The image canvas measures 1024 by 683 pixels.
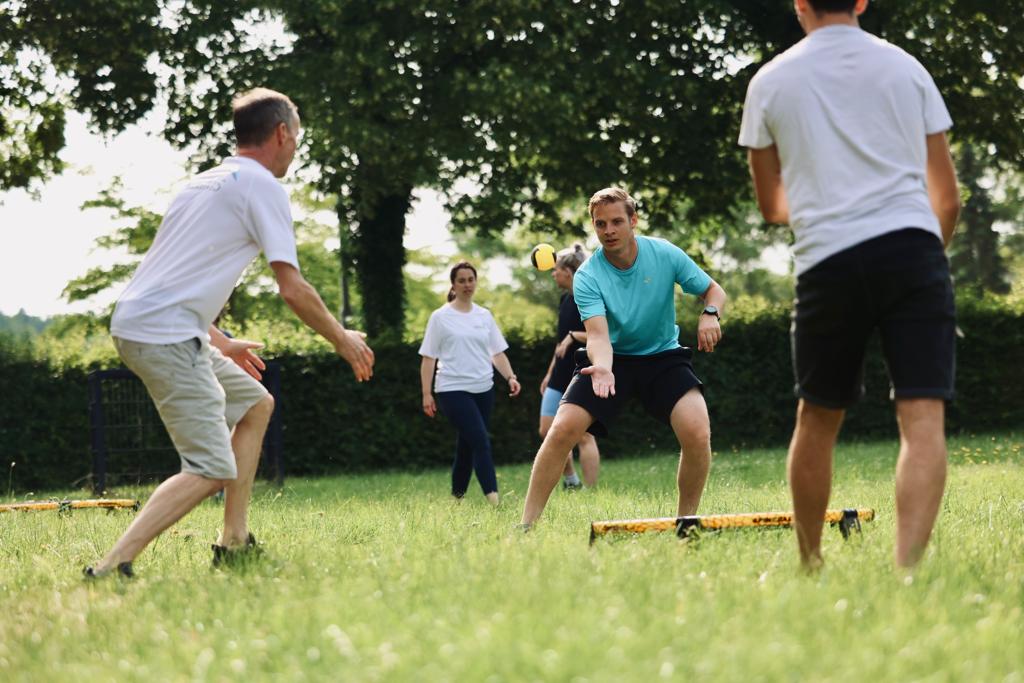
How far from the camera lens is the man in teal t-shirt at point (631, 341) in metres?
6.50

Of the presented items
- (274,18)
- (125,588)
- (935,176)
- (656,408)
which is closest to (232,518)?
(125,588)

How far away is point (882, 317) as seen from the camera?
13.9 feet

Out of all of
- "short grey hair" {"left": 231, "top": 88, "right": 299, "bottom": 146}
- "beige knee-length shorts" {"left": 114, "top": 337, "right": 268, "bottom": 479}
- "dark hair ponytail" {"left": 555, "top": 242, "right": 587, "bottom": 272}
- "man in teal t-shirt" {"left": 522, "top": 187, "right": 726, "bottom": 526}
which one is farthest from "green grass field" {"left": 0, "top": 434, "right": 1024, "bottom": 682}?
"dark hair ponytail" {"left": 555, "top": 242, "right": 587, "bottom": 272}

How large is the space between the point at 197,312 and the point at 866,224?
9.23 ft

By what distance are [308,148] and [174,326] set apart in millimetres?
15582

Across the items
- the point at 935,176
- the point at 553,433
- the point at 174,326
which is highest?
the point at 935,176

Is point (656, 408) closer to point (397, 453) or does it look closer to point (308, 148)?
point (397, 453)

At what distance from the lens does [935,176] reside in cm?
439

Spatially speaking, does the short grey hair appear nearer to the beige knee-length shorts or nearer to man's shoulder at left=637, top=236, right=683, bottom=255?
the beige knee-length shorts

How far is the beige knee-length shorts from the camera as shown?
17.1ft

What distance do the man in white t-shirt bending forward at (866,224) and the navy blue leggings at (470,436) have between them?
19.7 feet

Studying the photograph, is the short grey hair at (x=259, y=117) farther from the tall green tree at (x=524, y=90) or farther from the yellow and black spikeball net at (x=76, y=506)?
the tall green tree at (x=524, y=90)

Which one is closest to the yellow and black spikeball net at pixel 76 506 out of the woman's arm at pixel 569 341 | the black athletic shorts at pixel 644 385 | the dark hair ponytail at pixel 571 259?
the woman's arm at pixel 569 341

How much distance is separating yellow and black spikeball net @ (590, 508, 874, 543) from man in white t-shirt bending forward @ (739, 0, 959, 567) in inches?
41.0
